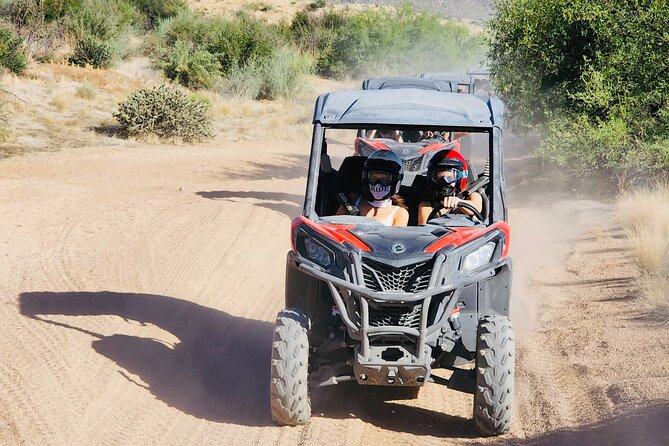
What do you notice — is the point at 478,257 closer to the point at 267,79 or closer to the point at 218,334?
the point at 218,334

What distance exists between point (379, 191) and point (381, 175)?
0.12 metres

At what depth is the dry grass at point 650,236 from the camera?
8.41 metres

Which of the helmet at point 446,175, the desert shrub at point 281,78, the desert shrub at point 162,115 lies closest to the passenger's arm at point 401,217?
the helmet at point 446,175

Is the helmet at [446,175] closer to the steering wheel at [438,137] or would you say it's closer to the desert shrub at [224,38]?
the steering wheel at [438,137]

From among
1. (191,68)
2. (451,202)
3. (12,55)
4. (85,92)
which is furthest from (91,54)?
(451,202)

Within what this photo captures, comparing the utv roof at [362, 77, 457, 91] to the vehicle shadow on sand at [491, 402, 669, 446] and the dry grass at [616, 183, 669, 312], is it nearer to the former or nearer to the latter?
the dry grass at [616, 183, 669, 312]

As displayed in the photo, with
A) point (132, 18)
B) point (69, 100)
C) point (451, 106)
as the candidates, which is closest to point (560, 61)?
point (451, 106)

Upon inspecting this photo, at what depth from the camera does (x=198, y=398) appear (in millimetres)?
6246

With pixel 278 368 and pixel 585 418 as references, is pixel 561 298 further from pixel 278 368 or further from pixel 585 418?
pixel 278 368

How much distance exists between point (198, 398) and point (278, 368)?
1101 millimetres

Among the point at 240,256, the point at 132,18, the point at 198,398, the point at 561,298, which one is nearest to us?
the point at 198,398

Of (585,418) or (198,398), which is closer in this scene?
(585,418)

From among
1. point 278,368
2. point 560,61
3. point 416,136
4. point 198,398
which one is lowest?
point 198,398

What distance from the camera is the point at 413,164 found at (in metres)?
11.2
